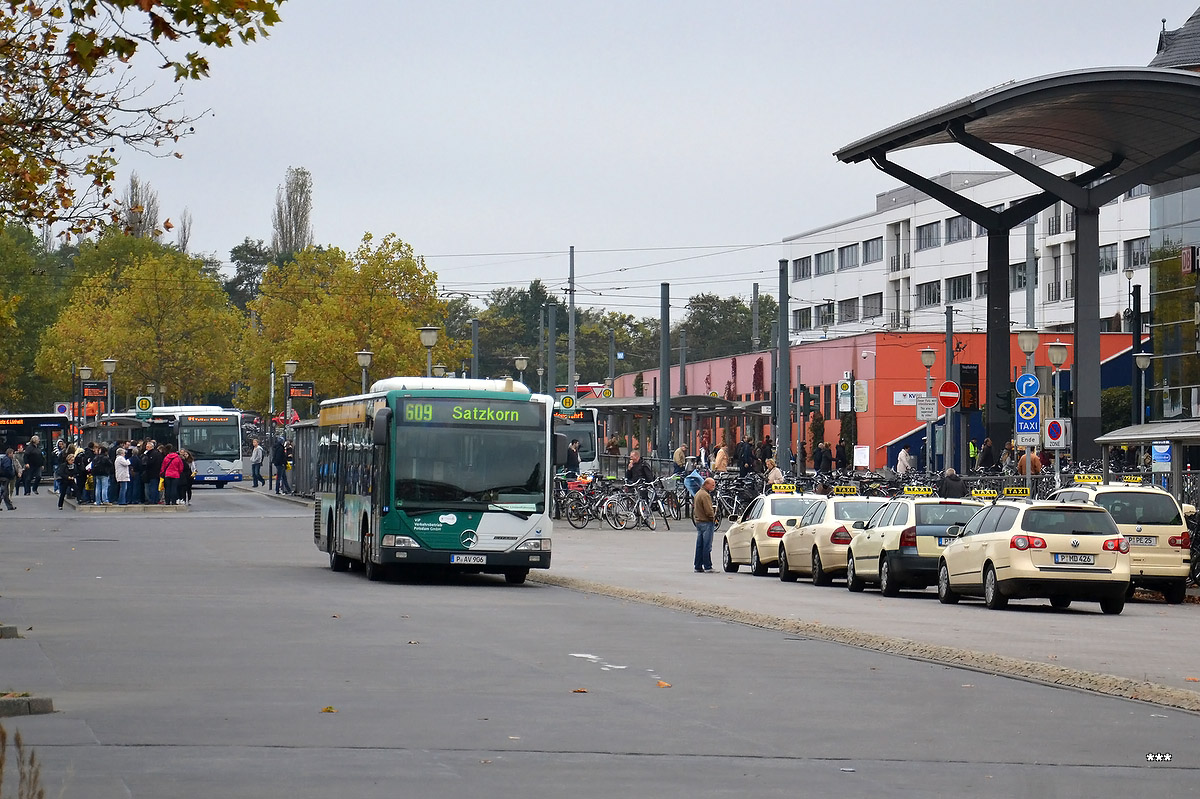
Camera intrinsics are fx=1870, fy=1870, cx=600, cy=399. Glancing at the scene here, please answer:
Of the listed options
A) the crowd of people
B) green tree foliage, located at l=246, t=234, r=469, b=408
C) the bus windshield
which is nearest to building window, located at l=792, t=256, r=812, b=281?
green tree foliage, located at l=246, t=234, r=469, b=408

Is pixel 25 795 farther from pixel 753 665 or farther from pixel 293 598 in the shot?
pixel 293 598

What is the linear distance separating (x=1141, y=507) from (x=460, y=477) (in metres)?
9.49

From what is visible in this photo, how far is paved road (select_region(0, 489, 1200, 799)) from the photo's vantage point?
9.09 metres

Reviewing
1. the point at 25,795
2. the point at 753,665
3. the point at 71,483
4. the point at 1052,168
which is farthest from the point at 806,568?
the point at 1052,168

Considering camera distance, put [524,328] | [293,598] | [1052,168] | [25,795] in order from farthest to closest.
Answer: [524,328]
[1052,168]
[293,598]
[25,795]

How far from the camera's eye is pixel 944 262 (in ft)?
328

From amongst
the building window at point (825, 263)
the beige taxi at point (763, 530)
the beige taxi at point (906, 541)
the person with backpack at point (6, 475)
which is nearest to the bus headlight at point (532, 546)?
the beige taxi at point (906, 541)

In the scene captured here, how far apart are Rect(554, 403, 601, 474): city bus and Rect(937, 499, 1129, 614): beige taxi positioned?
1674 inches


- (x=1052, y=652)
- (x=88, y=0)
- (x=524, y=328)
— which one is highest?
(x=524, y=328)

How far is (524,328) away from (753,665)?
13781cm

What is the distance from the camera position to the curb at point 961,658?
13.6 meters

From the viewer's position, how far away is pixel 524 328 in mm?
152625

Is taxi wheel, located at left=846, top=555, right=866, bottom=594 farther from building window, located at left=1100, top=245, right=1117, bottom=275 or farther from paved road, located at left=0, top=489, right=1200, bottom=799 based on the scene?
building window, located at left=1100, top=245, right=1117, bottom=275

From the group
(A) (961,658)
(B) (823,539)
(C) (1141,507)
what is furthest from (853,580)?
(A) (961,658)
